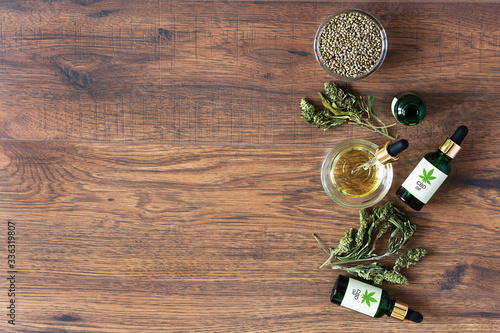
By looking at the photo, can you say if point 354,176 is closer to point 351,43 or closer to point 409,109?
point 409,109

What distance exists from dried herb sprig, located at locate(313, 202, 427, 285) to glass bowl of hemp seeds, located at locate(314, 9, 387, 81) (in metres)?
0.45

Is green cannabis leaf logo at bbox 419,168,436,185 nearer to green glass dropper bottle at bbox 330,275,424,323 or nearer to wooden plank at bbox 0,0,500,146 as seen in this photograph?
wooden plank at bbox 0,0,500,146

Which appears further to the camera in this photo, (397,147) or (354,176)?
(354,176)

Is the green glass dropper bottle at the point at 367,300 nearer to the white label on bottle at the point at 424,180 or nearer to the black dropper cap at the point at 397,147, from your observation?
the white label on bottle at the point at 424,180

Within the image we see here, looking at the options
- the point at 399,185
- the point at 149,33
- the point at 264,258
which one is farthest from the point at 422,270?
the point at 149,33

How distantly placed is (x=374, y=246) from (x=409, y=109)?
0.46 meters

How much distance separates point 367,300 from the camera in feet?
3.78

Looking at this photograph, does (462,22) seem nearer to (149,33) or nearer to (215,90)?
(215,90)

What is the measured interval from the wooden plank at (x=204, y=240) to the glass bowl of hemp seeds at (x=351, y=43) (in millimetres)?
288

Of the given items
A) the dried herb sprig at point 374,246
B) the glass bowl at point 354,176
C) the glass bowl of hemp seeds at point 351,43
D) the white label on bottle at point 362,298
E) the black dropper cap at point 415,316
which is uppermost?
the glass bowl of hemp seeds at point 351,43

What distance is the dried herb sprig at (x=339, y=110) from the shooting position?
1.14 metres

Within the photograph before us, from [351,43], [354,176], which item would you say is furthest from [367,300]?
[351,43]

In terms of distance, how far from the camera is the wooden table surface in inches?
46.1

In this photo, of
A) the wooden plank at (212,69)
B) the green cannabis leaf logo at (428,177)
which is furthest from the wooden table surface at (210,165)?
the green cannabis leaf logo at (428,177)
